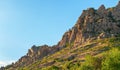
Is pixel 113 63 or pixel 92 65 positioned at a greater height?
pixel 92 65

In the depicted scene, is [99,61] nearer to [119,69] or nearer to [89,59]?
[89,59]

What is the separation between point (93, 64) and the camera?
162250 millimetres

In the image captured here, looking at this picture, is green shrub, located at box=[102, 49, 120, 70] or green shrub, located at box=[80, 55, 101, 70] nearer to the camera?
green shrub, located at box=[102, 49, 120, 70]

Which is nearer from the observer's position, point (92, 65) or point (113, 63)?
point (113, 63)

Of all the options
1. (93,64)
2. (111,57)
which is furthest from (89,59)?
(111,57)

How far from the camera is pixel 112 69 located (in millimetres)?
135125

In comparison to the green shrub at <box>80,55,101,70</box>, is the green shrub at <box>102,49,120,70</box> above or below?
below

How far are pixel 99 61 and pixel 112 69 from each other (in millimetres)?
32779

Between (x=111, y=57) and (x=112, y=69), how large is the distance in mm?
6947

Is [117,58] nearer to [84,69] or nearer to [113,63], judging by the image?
[113,63]

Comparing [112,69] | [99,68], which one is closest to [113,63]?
[112,69]

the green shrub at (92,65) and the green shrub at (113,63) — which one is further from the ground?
the green shrub at (92,65)

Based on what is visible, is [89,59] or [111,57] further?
[89,59]

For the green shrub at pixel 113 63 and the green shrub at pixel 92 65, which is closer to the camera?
the green shrub at pixel 113 63
